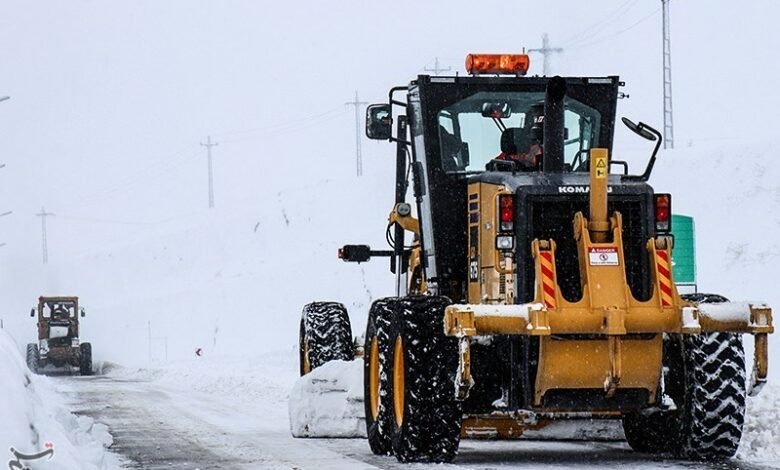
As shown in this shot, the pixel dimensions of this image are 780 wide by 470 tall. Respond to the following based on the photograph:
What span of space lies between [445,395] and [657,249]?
1978 millimetres

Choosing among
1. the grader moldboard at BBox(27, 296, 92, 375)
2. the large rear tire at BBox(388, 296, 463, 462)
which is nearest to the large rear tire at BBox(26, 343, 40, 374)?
the grader moldboard at BBox(27, 296, 92, 375)

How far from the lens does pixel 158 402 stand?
Result: 72.1 ft

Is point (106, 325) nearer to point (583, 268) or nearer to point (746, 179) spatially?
point (746, 179)

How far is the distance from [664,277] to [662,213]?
25.5 inches

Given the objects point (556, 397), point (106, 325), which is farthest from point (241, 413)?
point (106, 325)

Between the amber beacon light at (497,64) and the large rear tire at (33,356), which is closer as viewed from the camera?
the amber beacon light at (497,64)

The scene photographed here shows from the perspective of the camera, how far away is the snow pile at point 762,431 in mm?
11562

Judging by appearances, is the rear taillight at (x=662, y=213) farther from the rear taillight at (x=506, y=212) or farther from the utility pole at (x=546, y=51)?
the utility pole at (x=546, y=51)

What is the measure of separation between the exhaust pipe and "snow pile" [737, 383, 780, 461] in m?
2.69

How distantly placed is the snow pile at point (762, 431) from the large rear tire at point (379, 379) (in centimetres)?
284

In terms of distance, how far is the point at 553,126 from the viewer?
11.9m

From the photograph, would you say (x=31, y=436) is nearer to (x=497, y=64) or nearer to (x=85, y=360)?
(x=497, y=64)

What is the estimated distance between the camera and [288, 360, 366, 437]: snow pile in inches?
562

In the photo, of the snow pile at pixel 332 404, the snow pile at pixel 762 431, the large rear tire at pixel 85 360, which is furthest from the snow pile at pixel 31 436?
the large rear tire at pixel 85 360
